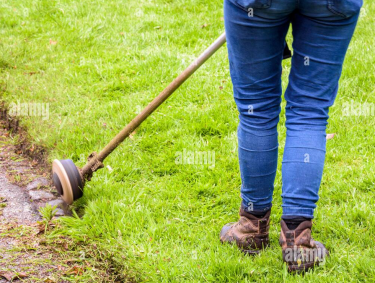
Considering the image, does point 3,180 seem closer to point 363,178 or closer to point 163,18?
point 363,178

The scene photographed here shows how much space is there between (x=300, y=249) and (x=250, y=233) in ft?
1.05

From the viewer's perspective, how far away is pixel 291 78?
7.08ft

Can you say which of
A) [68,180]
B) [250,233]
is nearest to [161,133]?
[68,180]

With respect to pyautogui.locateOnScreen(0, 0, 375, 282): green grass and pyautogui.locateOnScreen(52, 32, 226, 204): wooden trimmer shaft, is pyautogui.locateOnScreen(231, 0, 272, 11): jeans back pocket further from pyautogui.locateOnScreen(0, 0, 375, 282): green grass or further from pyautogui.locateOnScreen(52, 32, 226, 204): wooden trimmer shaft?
pyautogui.locateOnScreen(0, 0, 375, 282): green grass

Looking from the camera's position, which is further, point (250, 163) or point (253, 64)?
point (250, 163)

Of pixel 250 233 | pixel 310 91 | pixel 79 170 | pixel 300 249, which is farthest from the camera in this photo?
pixel 79 170

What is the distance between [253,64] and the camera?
2.08m

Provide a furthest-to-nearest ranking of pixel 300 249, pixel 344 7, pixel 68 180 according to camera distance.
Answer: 1. pixel 68 180
2. pixel 300 249
3. pixel 344 7

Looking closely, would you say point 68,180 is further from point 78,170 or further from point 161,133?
point 161,133

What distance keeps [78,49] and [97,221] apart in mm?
2927

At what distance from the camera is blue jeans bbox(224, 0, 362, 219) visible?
1940mm

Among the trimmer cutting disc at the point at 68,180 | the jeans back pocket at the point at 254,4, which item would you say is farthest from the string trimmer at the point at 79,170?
the jeans back pocket at the point at 254,4

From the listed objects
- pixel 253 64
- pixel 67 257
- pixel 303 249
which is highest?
pixel 253 64

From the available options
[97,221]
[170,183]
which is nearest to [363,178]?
[170,183]
